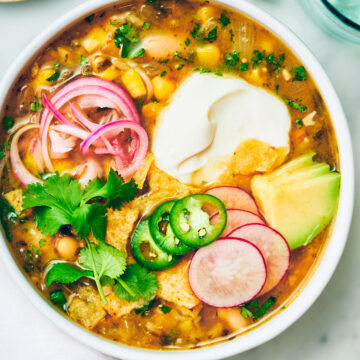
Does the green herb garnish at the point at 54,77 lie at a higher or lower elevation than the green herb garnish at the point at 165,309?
higher

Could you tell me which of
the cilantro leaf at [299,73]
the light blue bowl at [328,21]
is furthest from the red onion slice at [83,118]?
the light blue bowl at [328,21]

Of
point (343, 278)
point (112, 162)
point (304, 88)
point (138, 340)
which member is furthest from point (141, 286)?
point (304, 88)

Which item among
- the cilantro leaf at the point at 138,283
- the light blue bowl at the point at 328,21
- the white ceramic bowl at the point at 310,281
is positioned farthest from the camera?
the light blue bowl at the point at 328,21

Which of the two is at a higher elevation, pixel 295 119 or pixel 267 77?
pixel 267 77

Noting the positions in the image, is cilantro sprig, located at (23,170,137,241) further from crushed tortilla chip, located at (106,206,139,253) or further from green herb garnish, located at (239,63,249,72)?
green herb garnish, located at (239,63,249,72)

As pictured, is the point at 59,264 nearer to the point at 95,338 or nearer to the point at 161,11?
the point at 95,338

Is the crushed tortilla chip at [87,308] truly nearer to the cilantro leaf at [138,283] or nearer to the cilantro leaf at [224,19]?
the cilantro leaf at [138,283]
